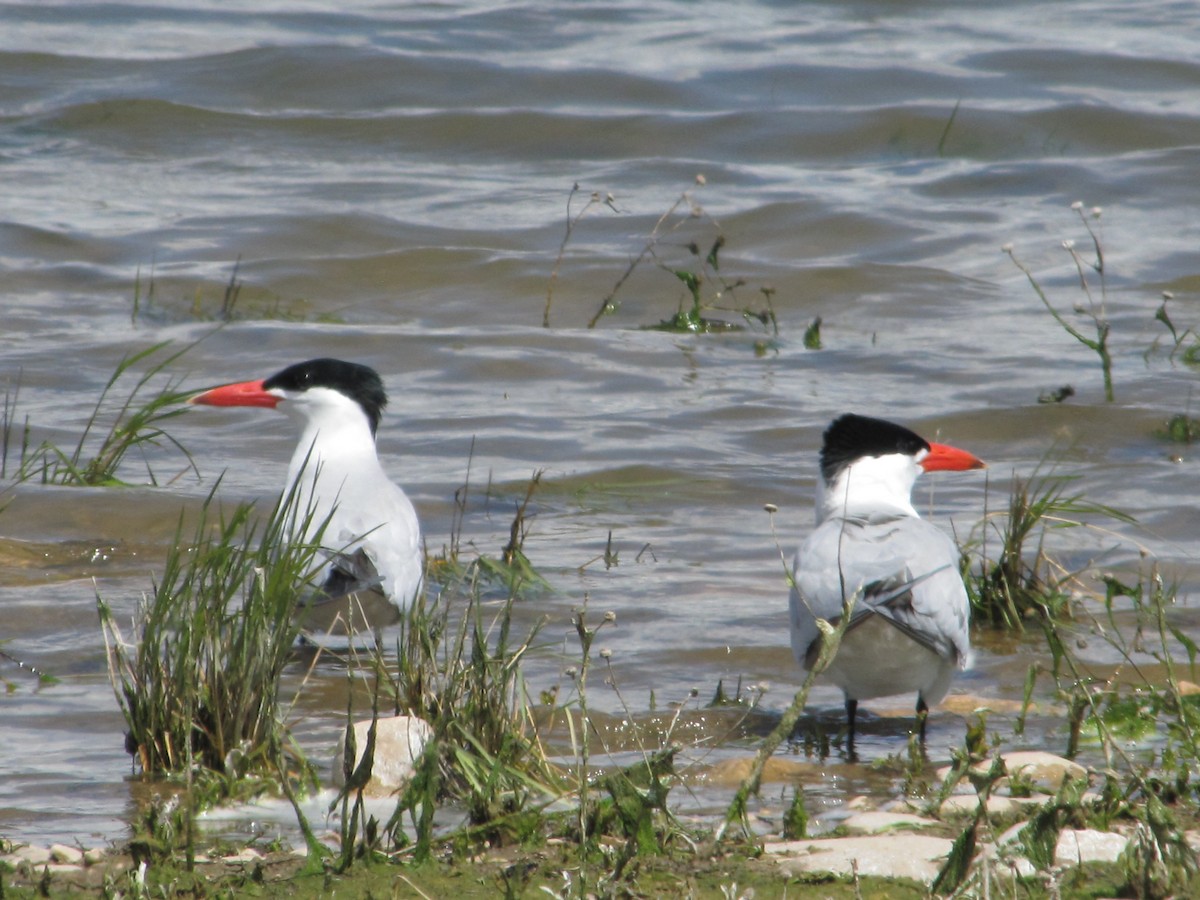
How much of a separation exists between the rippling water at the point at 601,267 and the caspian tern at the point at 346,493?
1.62 feet

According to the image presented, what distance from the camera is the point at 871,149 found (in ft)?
45.3

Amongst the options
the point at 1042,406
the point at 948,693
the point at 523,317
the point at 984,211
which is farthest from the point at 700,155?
the point at 948,693

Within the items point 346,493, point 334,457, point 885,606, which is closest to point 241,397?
point 334,457

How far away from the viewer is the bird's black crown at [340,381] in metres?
6.23

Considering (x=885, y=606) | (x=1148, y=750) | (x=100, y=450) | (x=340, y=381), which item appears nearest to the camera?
(x=1148, y=750)

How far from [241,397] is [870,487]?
2.44 meters

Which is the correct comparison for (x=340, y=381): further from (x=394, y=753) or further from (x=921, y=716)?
(x=394, y=753)

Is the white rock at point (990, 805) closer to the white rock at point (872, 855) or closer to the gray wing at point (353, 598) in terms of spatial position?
the white rock at point (872, 855)

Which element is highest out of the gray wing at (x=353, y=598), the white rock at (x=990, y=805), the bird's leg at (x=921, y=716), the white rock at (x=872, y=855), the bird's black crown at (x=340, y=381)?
the bird's black crown at (x=340, y=381)

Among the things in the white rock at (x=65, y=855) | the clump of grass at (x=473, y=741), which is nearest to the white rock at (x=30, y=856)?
the white rock at (x=65, y=855)

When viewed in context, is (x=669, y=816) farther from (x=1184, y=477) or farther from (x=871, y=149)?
(x=871, y=149)

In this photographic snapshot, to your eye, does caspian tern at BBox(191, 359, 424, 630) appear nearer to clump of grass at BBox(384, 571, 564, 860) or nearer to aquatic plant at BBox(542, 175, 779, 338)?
clump of grass at BBox(384, 571, 564, 860)

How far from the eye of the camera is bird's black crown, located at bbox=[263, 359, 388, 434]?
6.23 meters

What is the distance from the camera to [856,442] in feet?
17.3
